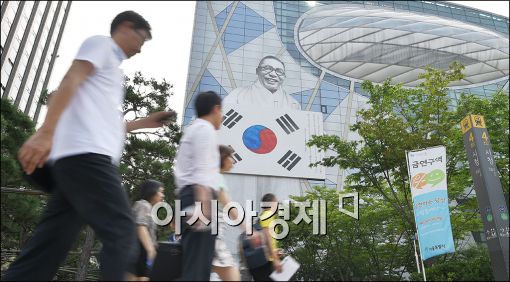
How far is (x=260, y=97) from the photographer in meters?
33.8

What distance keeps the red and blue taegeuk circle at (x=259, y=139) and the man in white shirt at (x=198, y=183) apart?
2751 cm

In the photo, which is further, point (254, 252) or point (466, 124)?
point (466, 124)

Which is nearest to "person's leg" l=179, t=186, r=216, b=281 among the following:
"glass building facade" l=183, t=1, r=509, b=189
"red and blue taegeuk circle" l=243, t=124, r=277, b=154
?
"red and blue taegeuk circle" l=243, t=124, r=277, b=154

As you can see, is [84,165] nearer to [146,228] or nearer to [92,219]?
[92,219]

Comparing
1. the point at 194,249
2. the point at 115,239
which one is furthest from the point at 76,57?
the point at 194,249

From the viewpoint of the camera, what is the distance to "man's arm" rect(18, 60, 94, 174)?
1.52 metres

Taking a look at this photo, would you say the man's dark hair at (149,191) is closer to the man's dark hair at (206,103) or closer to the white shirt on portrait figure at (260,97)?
the man's dark hair at (206,103)

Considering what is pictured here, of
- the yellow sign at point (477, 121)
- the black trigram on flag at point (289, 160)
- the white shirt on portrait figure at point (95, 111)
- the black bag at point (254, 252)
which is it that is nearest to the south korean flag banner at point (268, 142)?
the black trigram on flag at point (289, 160)

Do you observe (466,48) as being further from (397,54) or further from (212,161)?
(212,161)

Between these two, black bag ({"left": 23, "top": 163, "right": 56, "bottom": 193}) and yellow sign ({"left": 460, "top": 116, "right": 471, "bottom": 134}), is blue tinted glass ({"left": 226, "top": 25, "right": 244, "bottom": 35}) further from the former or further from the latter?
black bag ({"left": 23, "top": 163, "right": 56, "bottom": 193})

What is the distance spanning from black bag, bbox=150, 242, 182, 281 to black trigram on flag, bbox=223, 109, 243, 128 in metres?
27.5

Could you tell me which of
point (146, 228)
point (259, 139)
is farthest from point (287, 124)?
point (146, 228)

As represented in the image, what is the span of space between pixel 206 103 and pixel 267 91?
32.1m

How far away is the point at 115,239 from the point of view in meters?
1.54
